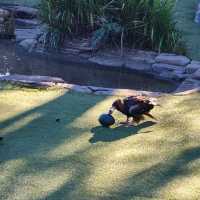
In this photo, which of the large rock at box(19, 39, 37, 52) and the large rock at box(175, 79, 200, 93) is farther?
the large rock at box(19, 39, 37, 52)

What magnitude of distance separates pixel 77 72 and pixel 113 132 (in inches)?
147

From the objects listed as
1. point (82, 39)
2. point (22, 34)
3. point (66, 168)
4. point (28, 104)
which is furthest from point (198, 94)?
point (22, 34)

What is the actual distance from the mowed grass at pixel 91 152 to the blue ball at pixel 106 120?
6 cm

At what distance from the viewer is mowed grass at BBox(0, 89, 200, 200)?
162 inches

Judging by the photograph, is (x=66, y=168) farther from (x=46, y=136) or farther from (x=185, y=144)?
→ (x=185, y=144)

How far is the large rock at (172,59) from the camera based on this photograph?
8648 millimetres

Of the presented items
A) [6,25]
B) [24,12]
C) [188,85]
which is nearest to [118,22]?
[188,85]

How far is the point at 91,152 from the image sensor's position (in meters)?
4.79

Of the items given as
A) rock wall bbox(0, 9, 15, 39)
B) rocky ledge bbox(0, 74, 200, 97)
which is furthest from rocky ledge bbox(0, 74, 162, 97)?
rock wall bbox(0, 9, 15, 39)

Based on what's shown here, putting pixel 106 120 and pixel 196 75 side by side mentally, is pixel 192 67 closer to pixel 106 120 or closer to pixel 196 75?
pixel 196 75

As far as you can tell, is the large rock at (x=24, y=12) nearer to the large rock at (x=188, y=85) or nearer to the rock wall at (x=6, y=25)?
the rock wall at (x=6, y=25)

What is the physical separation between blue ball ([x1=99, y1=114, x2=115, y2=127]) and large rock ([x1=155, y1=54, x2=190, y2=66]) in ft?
11.9

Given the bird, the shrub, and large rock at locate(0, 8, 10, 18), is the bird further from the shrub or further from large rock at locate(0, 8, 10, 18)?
large rock at locate(0, 8, 10, 18)

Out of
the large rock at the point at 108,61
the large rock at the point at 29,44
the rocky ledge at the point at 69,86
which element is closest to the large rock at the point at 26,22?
the large rock at the point at 29,44
